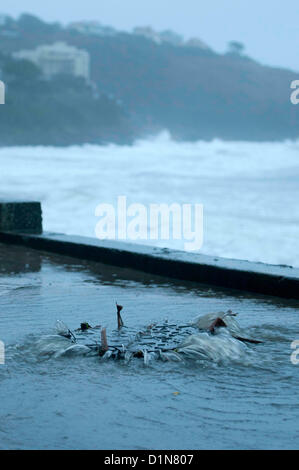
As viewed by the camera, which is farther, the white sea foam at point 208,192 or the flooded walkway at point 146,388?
the white sea foam at point 208,192

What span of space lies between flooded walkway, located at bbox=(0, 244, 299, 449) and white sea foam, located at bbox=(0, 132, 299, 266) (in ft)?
55.9

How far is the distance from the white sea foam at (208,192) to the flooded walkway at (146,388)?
17042 mm

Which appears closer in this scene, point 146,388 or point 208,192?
point 146,388

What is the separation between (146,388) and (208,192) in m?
52.9

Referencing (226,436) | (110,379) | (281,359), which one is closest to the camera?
(226,436)

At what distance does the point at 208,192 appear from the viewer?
56.6 meters

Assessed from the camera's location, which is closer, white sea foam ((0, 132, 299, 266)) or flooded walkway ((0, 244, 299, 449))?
flooded walkway ((0, 244, 299, 449))

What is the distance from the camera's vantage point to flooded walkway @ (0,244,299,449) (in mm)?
3332

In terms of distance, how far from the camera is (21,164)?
92062 millimetres

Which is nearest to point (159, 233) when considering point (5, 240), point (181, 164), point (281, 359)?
point (5, 240)

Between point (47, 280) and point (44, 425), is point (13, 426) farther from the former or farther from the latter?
point (47, 280)

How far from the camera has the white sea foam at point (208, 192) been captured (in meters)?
28.6

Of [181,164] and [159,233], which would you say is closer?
[159,233]
